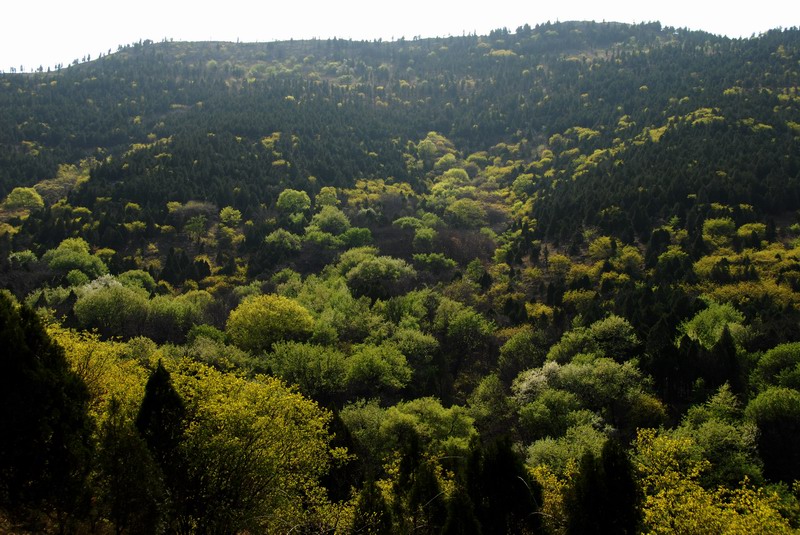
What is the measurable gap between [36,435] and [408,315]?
59.0 meters

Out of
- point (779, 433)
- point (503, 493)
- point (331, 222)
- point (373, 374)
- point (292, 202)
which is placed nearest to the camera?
point (503, 493)

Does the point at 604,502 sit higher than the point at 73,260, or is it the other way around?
the point at 604,502

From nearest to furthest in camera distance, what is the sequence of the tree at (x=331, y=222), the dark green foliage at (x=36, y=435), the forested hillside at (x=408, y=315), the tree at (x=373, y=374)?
the dark green foliage at (x=36, y=435)
the forested hillside at (x=408, y=315)
the tree at (x=373, y=374)
the tree at (x=331, y=222)

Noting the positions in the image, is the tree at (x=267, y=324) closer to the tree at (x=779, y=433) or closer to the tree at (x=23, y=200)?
the tree at (x=779, y=433)

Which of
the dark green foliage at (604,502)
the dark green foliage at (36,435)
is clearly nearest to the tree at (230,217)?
the dark green foliage at (36,435)

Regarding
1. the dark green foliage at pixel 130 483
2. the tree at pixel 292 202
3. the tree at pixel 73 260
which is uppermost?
the dark green foliage at pixel 130 483

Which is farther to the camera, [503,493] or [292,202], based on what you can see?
[292,202]

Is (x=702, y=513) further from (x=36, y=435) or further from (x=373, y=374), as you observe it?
(x=373, y=374)

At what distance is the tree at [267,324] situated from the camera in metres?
68.2

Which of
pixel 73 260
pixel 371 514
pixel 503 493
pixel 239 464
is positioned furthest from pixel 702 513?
pixel 73 260

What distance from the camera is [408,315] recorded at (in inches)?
3088

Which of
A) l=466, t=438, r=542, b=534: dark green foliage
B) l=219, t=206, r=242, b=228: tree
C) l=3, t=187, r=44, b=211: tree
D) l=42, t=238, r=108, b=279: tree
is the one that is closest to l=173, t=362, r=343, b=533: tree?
→ l=466, t=438, r=542, b=534: dark green foliage

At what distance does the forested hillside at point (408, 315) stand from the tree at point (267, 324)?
15.0 inches

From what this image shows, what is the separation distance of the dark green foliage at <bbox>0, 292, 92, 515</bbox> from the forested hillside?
0.10m
